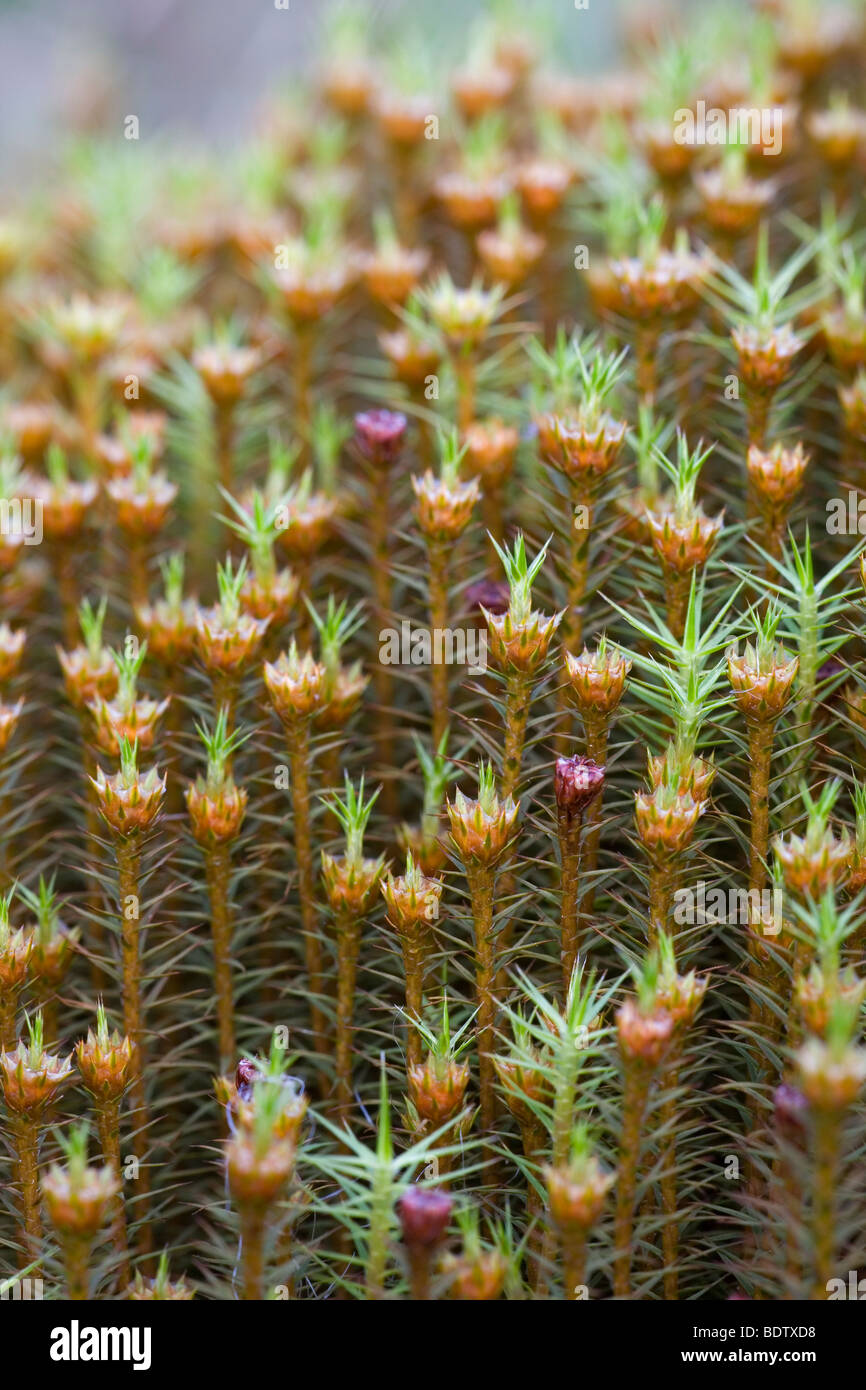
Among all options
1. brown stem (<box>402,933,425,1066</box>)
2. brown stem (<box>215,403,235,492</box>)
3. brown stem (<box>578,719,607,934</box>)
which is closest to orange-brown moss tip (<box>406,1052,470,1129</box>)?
brown stem (<box>402,933,425,1066</box>)

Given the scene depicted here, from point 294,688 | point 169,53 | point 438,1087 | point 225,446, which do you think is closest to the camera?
point 438,1087

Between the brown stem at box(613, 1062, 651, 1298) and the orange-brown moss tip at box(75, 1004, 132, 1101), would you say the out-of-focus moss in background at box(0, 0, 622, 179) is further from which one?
the brown stem at box(613, 1062, 651, 1298)

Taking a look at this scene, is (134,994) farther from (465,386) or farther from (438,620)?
(465,386)

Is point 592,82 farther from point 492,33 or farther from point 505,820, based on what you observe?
point 505,820

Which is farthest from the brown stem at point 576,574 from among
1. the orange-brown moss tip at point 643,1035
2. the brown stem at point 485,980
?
the orange-brown moss tip at point 643,1035

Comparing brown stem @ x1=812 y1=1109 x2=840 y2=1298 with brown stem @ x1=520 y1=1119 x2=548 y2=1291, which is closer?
brown stem @ x1=812 y1=1109 x2=840 y2=1298

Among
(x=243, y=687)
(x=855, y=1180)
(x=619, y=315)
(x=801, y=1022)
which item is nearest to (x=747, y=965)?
(x=801, y=1022)

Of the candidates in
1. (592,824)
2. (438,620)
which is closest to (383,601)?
(438,620)
